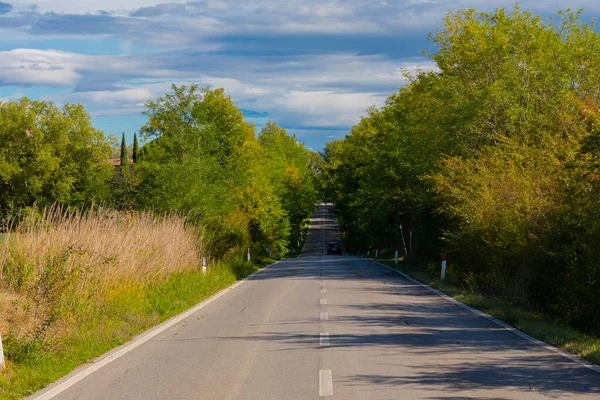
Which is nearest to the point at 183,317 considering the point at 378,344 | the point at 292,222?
the point at 378,344

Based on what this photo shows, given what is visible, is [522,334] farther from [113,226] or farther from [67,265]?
[113,226]

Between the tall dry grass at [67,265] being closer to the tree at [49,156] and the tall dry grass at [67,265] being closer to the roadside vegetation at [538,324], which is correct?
the roadside vegetation at [538,324]

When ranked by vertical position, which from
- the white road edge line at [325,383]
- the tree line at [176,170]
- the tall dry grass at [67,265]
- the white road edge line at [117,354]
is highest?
the tree line at [176,170]

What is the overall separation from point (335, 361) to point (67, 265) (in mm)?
6663

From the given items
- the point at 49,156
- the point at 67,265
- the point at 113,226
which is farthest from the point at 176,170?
the point at 49,156

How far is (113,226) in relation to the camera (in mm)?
20688

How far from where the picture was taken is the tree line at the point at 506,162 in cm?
1778

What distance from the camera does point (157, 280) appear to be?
2139cm

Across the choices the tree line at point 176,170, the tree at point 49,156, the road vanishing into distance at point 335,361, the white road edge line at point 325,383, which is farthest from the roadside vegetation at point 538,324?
the tree at point 49,156

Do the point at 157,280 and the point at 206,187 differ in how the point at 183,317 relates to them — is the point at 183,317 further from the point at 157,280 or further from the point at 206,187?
the point at 206,187

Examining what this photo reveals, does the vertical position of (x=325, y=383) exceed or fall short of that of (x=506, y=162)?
it falls short

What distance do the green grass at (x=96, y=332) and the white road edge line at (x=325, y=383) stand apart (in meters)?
3.53

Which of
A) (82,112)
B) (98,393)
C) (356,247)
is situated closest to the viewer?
(98,393)

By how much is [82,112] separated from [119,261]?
68.3 metres
